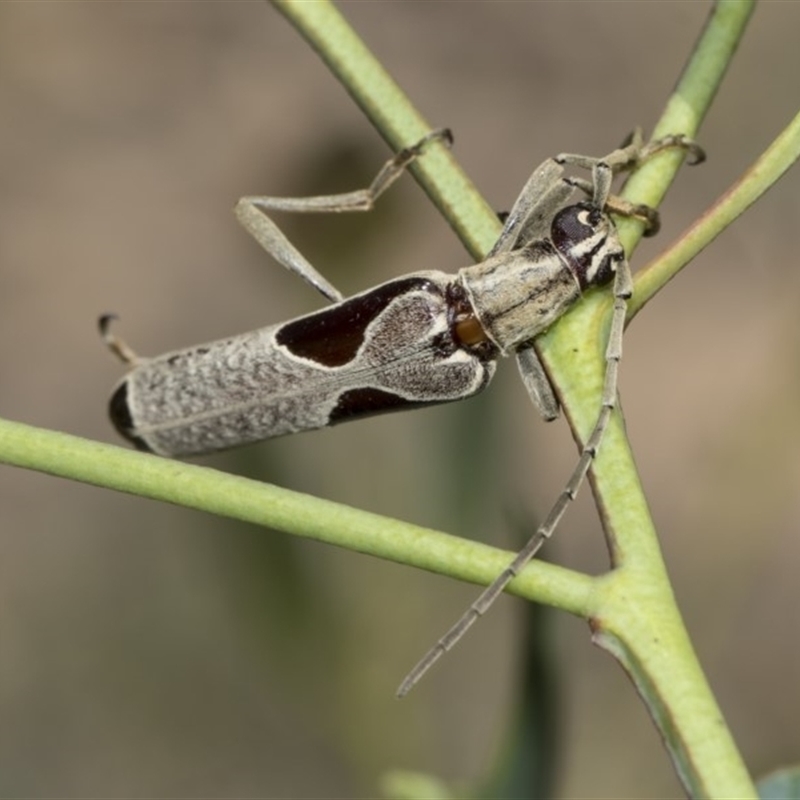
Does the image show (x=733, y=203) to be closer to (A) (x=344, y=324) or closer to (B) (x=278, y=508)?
(B) (x=278, y=508)

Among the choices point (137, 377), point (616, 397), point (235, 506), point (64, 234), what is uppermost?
point (64, 234)

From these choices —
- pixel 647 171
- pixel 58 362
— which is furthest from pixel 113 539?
pixel 647 171

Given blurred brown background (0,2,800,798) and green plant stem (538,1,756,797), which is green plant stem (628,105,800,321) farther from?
blurred brown background (0,2,800,798)

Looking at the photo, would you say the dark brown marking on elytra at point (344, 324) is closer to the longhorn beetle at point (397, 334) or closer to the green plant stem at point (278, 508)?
the longhorn beetle at point (397, 334)

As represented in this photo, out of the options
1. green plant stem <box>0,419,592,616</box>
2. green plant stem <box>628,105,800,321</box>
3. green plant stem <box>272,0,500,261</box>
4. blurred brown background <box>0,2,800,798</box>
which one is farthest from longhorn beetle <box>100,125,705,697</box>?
green plant stem <box>0,419,592,616</box>

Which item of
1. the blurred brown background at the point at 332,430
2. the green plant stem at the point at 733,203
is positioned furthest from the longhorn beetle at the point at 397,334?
the green plant stem at the point at 733,203

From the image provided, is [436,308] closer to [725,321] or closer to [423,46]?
[725,321]

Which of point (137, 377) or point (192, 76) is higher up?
point (192, 76)
